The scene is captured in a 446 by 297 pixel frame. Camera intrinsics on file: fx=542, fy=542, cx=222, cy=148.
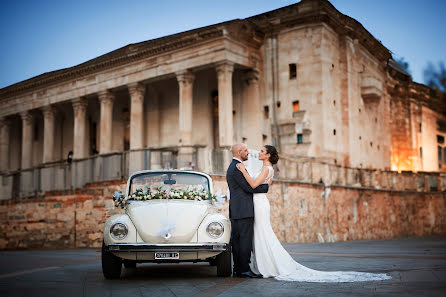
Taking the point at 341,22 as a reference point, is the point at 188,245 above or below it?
below

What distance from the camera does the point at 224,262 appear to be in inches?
334

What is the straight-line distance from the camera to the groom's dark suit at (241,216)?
333 inches

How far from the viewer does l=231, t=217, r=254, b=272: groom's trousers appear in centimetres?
845

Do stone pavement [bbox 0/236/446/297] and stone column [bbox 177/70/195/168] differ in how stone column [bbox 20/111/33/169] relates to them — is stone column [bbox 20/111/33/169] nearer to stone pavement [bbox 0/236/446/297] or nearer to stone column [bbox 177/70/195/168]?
stone column [bbox 177/70/195/168]

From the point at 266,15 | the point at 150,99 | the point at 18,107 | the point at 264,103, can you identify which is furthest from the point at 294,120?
the point at 18,107

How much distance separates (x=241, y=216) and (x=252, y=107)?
23504mm

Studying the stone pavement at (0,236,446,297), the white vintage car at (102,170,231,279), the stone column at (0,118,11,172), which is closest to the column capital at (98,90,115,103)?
the stone column at (0,118,11,172)

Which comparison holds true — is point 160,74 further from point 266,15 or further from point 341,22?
point 341,22

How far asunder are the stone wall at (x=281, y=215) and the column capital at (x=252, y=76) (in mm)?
8863

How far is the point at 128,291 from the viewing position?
6996mm

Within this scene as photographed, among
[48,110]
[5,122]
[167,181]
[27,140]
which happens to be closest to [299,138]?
[48,110]

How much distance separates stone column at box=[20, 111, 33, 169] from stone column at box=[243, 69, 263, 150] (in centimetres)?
1746

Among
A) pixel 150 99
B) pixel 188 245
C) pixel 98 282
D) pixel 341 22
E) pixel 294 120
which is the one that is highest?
pixel 341 22

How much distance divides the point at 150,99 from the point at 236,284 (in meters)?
30.7
